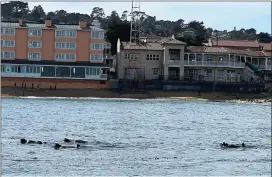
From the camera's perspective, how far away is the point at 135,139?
143ft

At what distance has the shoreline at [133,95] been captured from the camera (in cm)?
9138

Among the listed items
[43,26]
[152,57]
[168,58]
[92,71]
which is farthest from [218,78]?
[43,26]

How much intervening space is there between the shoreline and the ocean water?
548 inches

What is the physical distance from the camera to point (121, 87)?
9575 cm

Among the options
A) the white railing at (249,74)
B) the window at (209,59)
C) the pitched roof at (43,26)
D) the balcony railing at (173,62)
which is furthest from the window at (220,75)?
the pitched roof at (43,26)

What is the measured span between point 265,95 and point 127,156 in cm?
6487

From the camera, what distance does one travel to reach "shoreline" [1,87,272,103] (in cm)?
9138

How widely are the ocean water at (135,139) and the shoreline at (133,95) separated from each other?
13.9 m

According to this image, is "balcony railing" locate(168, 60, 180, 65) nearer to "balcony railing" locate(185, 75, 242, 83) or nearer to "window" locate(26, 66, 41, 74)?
"balcony railing" locate(185, 75, 242, 83)

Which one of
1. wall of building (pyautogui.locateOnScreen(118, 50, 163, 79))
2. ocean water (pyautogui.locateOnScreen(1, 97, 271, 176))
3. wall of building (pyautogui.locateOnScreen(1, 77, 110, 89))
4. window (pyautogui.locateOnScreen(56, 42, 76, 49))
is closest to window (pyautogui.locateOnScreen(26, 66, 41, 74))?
wall of building (pyautogui.locateOnScreen(1, 77, 110, 89))

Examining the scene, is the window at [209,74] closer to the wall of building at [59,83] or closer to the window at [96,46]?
the wall of building at [59,83]

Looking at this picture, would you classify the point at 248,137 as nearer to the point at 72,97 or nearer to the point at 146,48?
the point at 72,97

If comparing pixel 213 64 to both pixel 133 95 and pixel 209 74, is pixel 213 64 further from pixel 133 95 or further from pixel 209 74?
pixel 133 95

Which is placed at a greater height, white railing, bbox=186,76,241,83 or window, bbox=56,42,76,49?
window, bbox=56,42,76,49
